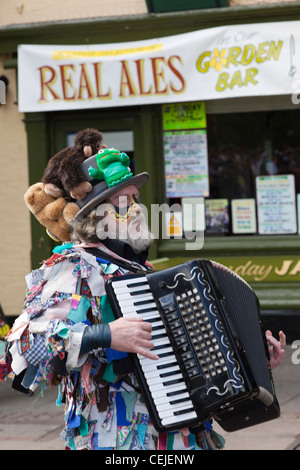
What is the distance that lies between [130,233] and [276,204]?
6.35m

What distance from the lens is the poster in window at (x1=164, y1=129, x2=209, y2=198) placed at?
31.0 ft

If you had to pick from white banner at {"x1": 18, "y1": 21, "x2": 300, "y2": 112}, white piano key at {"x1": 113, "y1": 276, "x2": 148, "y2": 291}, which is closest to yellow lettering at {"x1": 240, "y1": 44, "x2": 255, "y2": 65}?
white banner at {"x1": 18, "y1": 21, "x2": 300, "y2": 112}

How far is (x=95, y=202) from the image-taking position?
316 centimetres

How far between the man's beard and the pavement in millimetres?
2845

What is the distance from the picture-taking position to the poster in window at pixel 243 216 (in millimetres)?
9422

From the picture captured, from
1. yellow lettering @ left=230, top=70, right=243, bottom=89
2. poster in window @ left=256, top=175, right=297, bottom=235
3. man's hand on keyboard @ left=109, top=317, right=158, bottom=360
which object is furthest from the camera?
poster in window @ left=256, top=175, right=297, bottom=235

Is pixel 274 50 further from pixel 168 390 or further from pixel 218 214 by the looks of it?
pixel 168 390

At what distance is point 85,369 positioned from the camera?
2.99 m

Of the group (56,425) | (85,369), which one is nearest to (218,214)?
(56,425)

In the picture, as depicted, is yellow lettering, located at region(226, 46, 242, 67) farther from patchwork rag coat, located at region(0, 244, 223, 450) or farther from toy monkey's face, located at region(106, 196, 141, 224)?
patchwork rag coat, located at region(0, 244, 223, 450)

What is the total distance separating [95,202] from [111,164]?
174 mm

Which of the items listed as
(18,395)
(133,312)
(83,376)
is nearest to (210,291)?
(133,312)

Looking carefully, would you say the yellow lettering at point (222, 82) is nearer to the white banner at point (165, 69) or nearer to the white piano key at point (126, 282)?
the white banner at point (165, 69)

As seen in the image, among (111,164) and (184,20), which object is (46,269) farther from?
(184,20)
